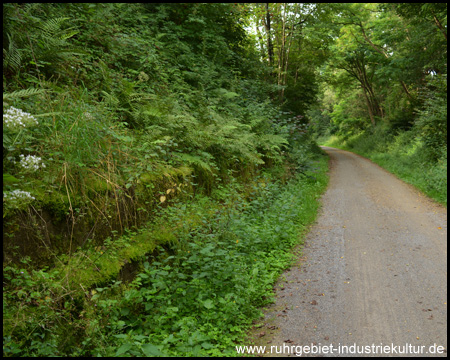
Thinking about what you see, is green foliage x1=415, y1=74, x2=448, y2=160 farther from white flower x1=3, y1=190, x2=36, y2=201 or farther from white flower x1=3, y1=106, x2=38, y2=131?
white flower x1=3, y1=190, x2=36, y2=201

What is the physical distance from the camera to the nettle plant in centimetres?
289

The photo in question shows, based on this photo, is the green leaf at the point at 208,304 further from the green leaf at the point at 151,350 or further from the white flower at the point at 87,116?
the white flower at the point at 87,116

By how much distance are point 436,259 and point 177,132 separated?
529cm

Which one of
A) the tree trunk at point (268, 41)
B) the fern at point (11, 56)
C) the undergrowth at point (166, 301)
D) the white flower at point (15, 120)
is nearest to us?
the undergrowth at point (166, 301)

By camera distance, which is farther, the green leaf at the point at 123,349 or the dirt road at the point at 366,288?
the dirt road at the point at 366,288

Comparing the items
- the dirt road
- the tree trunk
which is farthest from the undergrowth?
the tree trunk

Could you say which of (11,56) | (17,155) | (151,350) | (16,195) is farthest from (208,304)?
(11,56)

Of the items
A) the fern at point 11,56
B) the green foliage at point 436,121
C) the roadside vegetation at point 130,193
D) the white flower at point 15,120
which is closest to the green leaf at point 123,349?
the roadside vegetation at point 130,193

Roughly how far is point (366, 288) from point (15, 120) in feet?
16.4

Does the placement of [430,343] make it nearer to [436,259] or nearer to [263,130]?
[436,259]

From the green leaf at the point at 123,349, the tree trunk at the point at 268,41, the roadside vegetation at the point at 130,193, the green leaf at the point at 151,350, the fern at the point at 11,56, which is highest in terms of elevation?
the tree trunk at the point at 268,41

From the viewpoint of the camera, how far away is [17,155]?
3400 millimetres

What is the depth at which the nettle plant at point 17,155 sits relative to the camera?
2889mm

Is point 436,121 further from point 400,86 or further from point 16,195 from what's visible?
point 16,195
